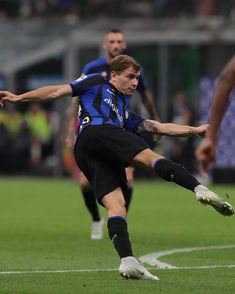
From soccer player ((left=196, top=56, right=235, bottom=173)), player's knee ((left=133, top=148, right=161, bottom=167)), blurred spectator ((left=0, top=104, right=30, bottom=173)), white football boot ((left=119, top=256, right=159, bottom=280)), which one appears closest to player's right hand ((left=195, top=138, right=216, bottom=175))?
soccer player ((left=196, top=56, right=235, bottom=173))

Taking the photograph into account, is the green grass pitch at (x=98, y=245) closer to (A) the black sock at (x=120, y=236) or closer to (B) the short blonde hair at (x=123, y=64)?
(A) the black sock at (x=120, y=236)

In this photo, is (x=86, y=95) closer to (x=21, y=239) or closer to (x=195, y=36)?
(x=21, y=239)

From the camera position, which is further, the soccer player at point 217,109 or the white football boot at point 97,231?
the white football boot at point 97,231

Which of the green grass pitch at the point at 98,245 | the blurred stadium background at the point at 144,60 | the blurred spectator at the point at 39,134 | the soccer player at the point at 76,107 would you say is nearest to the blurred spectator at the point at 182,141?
the blurred stadium background at the point at 144,60

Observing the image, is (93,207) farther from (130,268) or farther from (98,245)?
(130,268)

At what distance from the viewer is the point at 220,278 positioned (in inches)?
380

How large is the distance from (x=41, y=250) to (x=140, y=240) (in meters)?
1.70

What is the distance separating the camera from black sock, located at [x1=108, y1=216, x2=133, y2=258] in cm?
934

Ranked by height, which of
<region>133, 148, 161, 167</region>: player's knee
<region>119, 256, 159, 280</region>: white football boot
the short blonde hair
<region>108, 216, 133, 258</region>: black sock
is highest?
the short blonde hair

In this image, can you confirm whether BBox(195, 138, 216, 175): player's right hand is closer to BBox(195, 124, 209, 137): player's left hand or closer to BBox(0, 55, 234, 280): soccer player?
BBox(0, 55, 234, 280): soccer player

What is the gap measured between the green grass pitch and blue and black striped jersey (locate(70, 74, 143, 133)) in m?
1.34

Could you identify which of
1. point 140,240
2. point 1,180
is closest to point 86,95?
point 140,240

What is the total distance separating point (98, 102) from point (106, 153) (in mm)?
524

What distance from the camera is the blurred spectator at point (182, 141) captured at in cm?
2940
